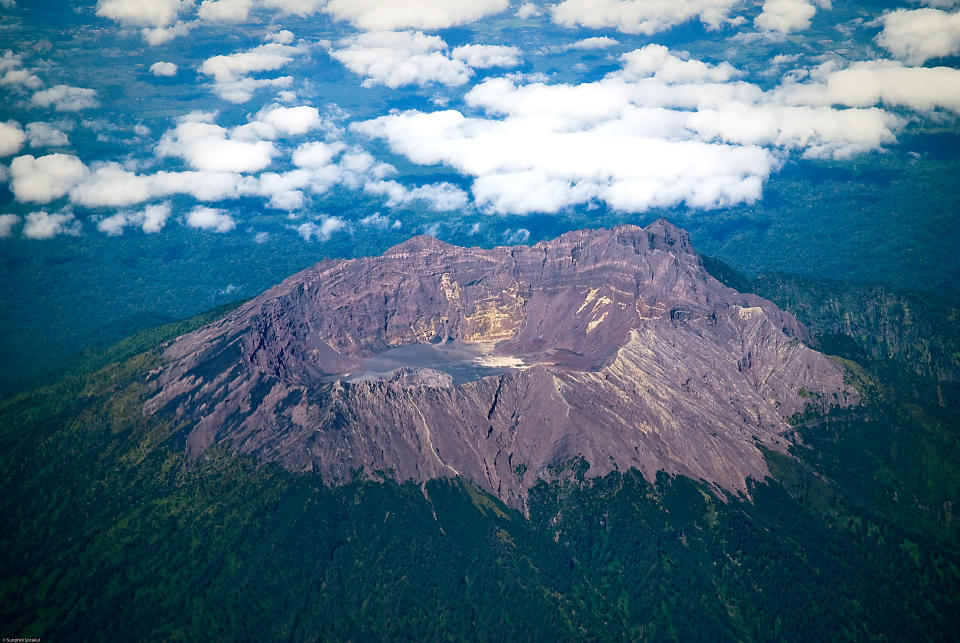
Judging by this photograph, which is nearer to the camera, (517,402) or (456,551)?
(456,551)

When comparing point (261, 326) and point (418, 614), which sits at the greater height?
point (261, 326)

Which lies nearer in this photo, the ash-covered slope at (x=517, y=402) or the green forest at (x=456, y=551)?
the green forest at (x=456, y=551)

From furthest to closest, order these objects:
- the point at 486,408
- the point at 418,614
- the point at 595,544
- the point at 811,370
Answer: the point at 811,370, the point at 486,408, the point at 595,544, the point at 418,614

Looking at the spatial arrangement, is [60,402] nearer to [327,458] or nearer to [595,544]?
[327,458]

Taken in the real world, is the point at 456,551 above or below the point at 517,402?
below

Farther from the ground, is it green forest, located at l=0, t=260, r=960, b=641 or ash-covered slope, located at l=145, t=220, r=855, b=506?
ash-covered slope, located at l=145, t=220, r=855, b=506

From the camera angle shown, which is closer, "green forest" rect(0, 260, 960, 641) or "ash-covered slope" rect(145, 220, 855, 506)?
"green forest" rect(0, 260, 960, 641)

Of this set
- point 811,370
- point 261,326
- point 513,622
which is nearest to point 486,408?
point 513,622

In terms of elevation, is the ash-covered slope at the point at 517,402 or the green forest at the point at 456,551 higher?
the ash-covered slope at the point at 517,402
